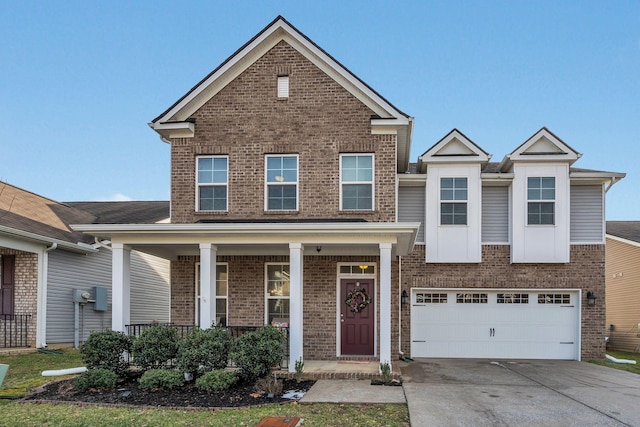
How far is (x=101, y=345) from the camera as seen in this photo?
1005cm

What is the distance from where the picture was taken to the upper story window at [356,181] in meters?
12.9

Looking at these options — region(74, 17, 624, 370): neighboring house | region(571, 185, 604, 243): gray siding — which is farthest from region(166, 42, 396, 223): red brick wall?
region(571, 185, 604, 243): gray siding

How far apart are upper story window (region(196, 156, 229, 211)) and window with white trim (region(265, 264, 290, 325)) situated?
6.34 ft

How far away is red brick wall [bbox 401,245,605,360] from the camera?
1507 cm

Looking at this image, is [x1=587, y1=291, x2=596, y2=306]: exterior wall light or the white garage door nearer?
[x1=587, y1=291, x2=596, y2=306]: exterior wall light

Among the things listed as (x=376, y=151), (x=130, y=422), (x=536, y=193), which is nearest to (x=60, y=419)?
(x=130, y=422)

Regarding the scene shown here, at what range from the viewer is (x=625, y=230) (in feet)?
68.3

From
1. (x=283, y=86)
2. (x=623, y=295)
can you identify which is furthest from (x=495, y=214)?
(x=623, y=295)

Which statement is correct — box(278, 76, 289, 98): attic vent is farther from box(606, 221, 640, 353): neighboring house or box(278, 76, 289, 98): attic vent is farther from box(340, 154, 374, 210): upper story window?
box(606, 221, 640, 353): neighboring house

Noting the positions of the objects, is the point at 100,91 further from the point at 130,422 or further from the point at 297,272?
the point at 130,422

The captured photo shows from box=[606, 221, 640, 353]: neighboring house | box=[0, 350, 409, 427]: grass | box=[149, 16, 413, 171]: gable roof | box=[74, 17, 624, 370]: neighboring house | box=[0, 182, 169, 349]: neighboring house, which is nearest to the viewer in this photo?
box=[0, 350, 409, 427]: grass

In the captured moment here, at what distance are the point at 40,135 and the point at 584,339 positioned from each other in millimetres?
21655

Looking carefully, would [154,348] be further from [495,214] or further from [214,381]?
[495,214]

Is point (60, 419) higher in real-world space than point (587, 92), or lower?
lower
